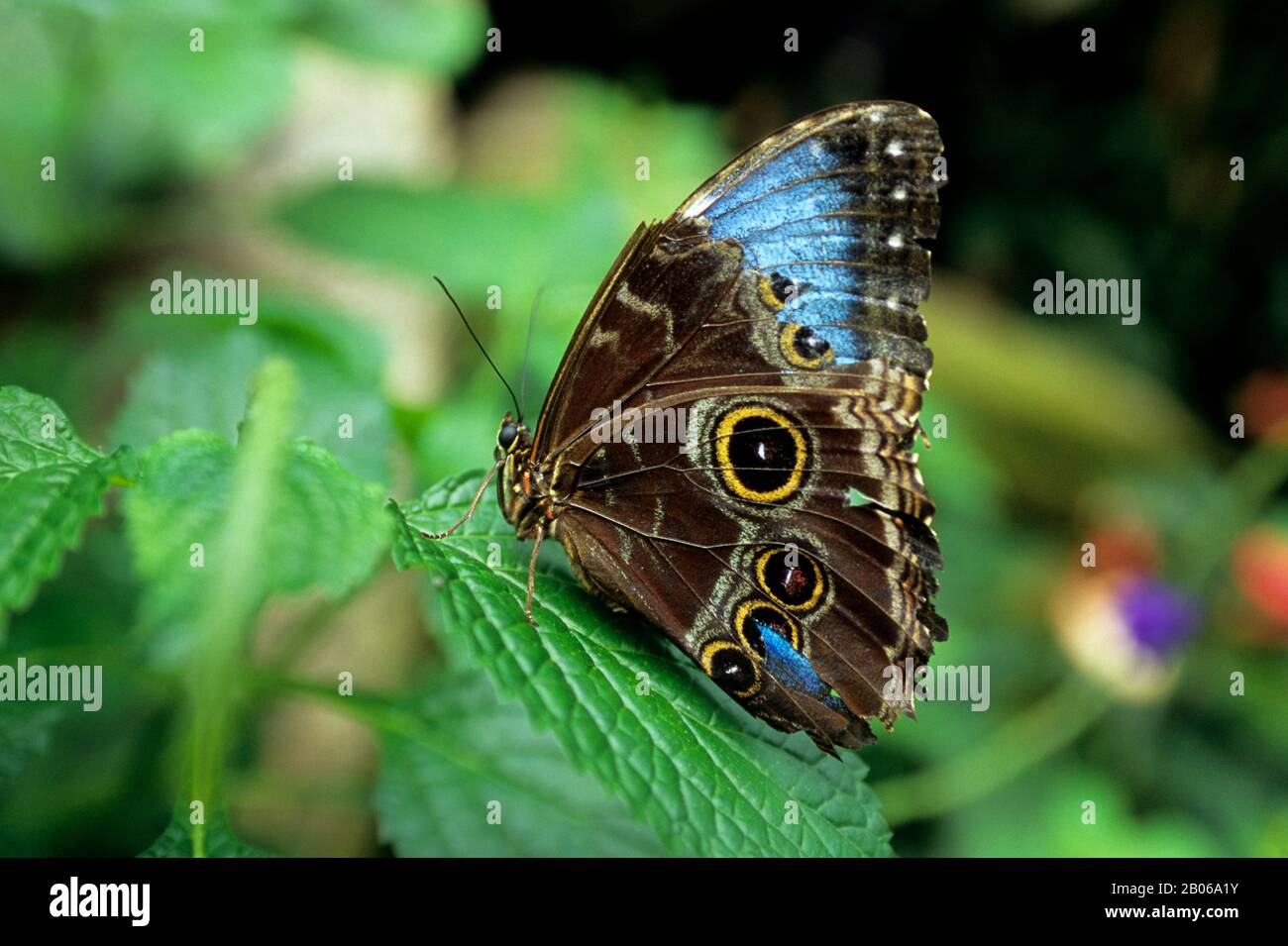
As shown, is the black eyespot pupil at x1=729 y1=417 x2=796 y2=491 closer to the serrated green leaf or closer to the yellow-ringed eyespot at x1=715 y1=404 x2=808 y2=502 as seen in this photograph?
the yellow-ringed eyespot at x1=715 y1=404 x2=808 y2=502

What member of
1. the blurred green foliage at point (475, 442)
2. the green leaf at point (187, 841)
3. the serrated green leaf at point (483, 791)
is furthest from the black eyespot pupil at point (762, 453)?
the green leaf at point (187, 841)

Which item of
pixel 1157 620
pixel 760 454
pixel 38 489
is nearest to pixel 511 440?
pixel 760 454

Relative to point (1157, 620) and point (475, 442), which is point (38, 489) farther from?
point (1157, 620)

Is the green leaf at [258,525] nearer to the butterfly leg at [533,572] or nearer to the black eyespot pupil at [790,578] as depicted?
the butterfly leg at [533,572]

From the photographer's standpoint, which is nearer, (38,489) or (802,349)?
(38,489)

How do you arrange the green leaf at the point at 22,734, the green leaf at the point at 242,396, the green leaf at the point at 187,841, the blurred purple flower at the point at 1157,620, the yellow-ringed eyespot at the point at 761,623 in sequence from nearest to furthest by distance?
the green leaf at the point at 187,841 → the green leaf at the point at 22,734 → the yellow-ringed eyespot at the point at 761,623 → the green leaf at the point at 242,396 → the blurred purple flower at the point at 1157,620

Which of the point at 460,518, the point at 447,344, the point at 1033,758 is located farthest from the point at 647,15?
the point at 460,518

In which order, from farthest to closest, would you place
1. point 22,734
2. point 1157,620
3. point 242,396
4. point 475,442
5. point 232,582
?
point 1157,620 < point 475,442 < point 242,396 < point 22,734 < point 232,582
